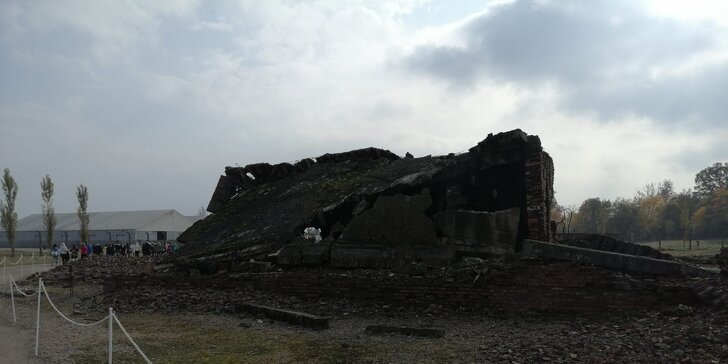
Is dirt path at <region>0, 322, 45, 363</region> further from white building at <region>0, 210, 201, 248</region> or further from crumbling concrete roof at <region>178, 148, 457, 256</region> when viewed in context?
white building at <region>0, 210, 201, 248</region>

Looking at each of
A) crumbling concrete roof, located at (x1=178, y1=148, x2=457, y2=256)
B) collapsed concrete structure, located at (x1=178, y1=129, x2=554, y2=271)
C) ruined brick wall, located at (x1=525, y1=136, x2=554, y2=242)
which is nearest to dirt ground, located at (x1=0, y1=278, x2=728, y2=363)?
collapsed concrete structure, located at (x1=178, y1=129, x2=554, y2=271)

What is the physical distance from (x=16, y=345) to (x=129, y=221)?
178 feet

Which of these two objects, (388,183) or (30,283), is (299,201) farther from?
(30,283)

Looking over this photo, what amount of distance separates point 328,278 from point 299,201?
370 centimetres

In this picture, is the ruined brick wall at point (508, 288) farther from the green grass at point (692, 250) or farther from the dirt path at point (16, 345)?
the green grass at point (692, 250)

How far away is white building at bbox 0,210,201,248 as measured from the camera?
53.8 m

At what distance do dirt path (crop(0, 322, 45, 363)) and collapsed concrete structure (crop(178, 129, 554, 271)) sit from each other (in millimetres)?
4334

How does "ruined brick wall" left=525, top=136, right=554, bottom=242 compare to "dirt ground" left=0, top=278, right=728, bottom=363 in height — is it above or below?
above

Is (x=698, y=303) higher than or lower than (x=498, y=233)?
lower

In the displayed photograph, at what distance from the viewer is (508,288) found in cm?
820

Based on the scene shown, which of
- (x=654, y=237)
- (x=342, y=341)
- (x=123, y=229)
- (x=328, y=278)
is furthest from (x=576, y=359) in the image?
(x=654, y=237)

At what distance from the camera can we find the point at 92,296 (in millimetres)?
12766

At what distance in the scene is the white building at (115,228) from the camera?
2117 inches

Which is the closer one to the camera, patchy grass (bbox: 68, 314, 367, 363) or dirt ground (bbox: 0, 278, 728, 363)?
dirt ground (bbox: 0, 278, 728, 363)
